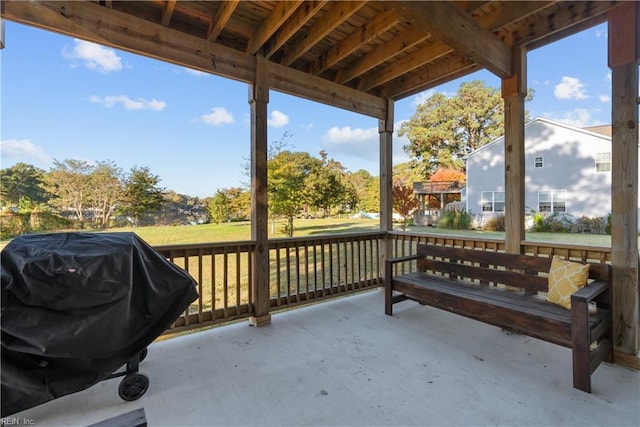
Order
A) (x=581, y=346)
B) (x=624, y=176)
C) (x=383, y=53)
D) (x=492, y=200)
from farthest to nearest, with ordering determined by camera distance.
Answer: (x=492, y=200)
(x=383, y=53)
(x=624, y=176)
(x=581, y=346)

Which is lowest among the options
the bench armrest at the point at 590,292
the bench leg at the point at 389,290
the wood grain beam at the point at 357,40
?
the bench leg at the point at 389,290

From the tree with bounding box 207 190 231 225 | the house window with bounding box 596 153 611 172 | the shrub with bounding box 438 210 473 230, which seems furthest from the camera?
the house window with bounding box 596 153 611 172

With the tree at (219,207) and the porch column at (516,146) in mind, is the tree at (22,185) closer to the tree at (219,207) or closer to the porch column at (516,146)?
the tree at (219,207)

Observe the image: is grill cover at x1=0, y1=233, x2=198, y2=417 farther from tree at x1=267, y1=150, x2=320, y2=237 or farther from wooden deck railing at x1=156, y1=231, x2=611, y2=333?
tree at x1=267, y1=150, x2=320, y2=237

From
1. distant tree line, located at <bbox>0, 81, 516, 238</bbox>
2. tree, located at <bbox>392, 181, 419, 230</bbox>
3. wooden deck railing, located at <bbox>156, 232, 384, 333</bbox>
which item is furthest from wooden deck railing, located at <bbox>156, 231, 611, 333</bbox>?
tree, located at <bbox>392, 181, 419, 230</bbox>

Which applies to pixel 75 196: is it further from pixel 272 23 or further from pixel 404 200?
pixel 404 200

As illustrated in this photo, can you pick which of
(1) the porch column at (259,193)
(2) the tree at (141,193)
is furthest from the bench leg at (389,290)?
(2) the tree at (141,193)

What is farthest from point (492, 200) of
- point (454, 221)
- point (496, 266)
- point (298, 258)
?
point (298, 258)

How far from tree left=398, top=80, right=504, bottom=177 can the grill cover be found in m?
9.07

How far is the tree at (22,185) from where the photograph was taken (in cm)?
253

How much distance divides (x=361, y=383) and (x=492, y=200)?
322 inches

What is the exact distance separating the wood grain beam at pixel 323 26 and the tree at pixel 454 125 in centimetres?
725

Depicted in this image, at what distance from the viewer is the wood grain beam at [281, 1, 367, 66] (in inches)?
90.3

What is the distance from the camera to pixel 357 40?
284 centimetres
